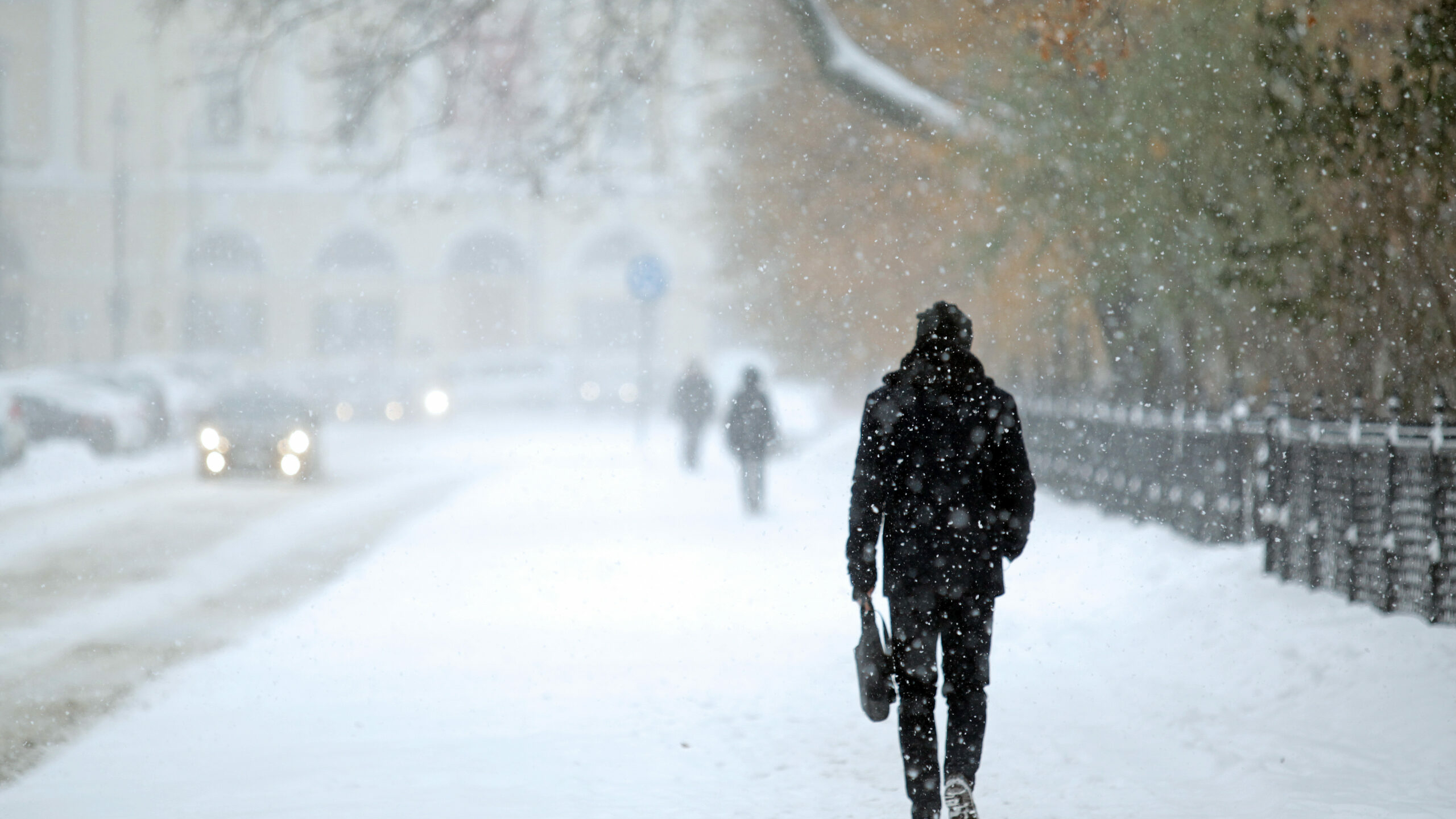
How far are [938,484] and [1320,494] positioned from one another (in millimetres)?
5001

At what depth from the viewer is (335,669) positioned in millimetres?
9023

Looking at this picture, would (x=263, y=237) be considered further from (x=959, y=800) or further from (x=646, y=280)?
(x=959, y=800)

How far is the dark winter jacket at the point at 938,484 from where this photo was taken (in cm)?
544

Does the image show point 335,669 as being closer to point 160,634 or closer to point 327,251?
point 160,634

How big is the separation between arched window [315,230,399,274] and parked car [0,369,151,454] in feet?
92.0

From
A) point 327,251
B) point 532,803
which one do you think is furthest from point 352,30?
point 327,251

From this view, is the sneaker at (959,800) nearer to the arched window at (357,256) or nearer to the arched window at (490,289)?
the arched window at (357,256)

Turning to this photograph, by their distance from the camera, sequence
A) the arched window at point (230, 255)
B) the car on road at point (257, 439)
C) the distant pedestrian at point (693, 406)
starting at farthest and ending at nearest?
the arched window at point (230, 255), the distant pedestrian at point (693, 406), the car on road at point (257, 439)

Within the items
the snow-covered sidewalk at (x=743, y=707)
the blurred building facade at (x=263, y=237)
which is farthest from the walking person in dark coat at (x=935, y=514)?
the blurred building facade at (x=263, y=237)

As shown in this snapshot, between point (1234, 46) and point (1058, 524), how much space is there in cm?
545

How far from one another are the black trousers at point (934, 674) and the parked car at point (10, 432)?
20.3 meters

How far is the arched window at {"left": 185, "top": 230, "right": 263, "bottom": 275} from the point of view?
55969mm

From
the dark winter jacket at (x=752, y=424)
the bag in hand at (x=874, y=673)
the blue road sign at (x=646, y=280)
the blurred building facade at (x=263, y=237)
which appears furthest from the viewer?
the blurred building facade at (x=263, y=237)

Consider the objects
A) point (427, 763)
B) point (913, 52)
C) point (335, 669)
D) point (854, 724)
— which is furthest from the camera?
point (913, 52)
